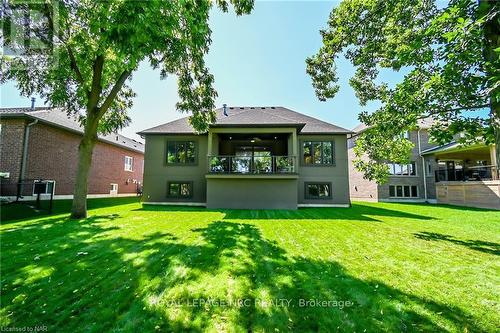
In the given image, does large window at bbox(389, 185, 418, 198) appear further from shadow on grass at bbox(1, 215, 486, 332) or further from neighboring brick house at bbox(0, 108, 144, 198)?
neighboring brick house at bbox(0, 108, 144, 198)

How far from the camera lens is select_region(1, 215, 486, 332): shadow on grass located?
8.75ft

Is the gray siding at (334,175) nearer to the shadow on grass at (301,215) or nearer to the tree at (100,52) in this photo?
the shadow on grass at (301,215)

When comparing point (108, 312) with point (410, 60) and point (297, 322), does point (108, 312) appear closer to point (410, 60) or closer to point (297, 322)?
point (297, 322)

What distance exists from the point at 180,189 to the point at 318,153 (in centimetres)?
977

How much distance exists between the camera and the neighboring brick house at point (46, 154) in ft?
40.0

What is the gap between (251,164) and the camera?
534 inches

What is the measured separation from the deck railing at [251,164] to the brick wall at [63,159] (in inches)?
393

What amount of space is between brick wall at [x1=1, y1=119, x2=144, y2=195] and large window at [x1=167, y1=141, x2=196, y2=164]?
6883 mm

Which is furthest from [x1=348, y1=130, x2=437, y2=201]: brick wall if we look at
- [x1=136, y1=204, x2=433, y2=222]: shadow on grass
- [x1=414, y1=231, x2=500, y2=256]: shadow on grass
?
[x1=414, y1=231, x2=500, y2=256]: shadow on grass

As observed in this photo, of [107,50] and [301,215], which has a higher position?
[107,50]

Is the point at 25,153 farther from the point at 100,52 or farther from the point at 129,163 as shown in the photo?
the point at 129,163

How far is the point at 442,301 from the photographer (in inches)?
126

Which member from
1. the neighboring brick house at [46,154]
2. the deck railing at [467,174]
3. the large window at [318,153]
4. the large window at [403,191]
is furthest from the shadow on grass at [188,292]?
the deck railing at [467,174]

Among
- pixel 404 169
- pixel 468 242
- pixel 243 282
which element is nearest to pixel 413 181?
pixel 404 169
